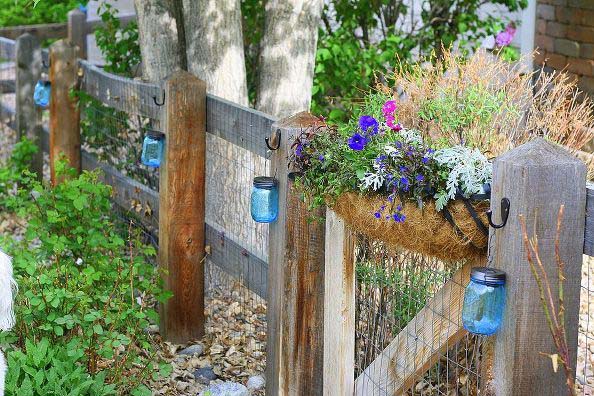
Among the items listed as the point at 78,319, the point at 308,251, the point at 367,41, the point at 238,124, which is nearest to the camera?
the point at 308,251

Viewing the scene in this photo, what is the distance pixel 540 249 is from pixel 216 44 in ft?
12.6

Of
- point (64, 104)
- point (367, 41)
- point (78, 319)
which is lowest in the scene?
point (78, 319)

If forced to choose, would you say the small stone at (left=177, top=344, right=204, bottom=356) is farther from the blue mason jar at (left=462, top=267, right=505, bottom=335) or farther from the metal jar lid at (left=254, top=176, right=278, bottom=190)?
the blue mason jar at (left=462, top=267, right=505, bottom=335)

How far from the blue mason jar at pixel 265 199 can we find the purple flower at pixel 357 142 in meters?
0.74

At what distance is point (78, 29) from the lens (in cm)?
1267

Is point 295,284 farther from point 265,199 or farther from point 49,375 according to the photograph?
point 49,375

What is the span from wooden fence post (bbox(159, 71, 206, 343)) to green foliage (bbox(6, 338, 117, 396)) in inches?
40.0

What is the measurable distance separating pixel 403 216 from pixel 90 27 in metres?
10.1

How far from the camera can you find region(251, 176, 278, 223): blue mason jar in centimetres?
438

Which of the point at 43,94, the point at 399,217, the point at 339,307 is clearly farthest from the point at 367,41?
the point at 399,217

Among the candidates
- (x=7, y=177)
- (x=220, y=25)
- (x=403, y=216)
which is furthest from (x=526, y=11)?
(x=403, y=216)

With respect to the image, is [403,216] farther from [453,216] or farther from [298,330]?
[298,330]

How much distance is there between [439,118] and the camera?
4707 mm

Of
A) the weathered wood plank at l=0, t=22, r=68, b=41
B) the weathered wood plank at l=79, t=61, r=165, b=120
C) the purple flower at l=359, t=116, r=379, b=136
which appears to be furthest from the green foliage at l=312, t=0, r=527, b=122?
the weathered wood plank at l=0, t=22, r=68, b=41
